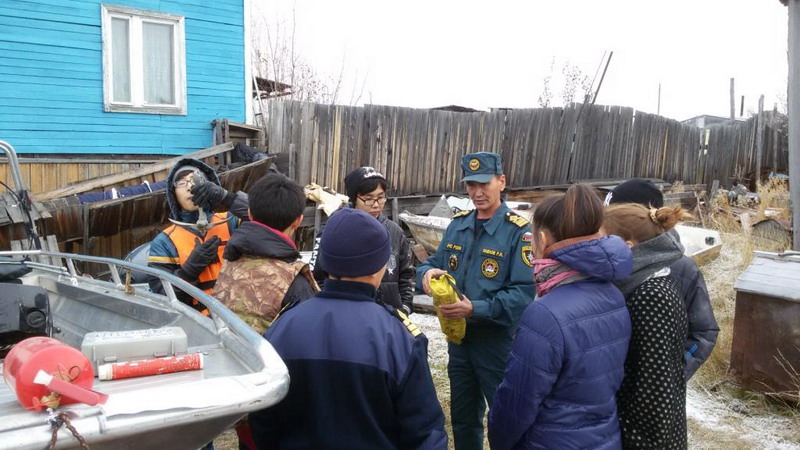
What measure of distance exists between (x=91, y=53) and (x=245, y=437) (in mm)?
8432

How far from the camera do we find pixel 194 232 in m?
3.35

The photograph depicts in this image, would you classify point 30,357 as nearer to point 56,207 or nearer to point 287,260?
point 287,260

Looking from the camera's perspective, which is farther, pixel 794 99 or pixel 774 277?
pixel 794 99

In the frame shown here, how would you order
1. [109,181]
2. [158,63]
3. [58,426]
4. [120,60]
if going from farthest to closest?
[158,63], [120,60], [109,181], [58,426]

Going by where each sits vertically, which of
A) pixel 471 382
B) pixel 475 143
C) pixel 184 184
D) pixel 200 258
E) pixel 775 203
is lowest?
pixel 471 382

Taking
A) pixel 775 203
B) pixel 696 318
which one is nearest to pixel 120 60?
pixel 696 318

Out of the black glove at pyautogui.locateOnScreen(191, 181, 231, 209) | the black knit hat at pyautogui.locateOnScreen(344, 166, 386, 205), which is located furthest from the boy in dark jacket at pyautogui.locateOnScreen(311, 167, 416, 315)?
the black glove at pyautogui.locateOnScreen(191, 181, 231, 209)

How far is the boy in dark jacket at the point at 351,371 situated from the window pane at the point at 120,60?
8639 mm

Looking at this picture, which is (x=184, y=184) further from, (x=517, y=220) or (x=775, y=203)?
(x=775, y=203)

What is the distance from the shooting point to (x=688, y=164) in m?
15.1

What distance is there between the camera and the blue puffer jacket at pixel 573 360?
187cm

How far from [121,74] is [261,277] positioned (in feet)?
26.7

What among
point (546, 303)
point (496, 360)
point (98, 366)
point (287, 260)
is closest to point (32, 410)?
point (98, 366)

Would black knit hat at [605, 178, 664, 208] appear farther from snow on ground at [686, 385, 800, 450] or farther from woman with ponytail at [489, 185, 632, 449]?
snow on ground at [686, 385, 800, 450]
